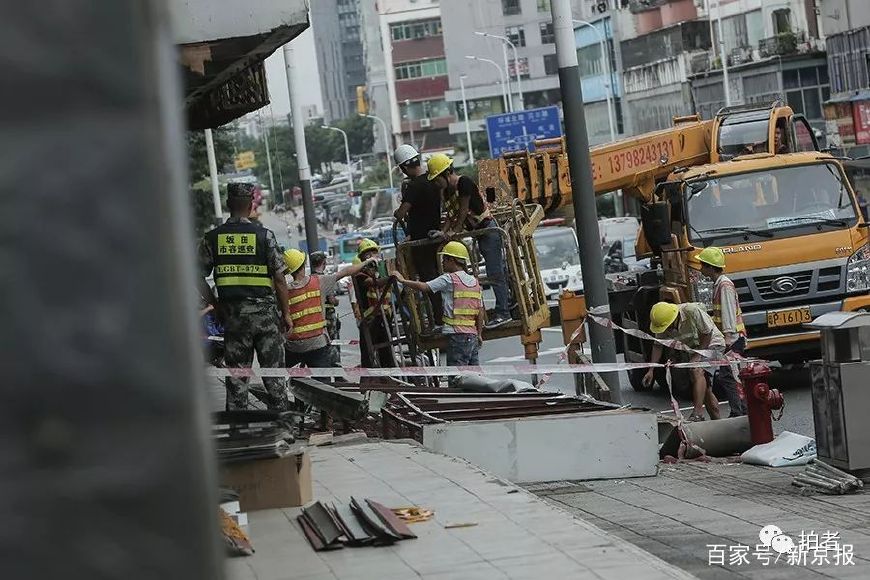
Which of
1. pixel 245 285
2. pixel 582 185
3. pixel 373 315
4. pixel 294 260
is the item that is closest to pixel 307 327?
pixel 294 260

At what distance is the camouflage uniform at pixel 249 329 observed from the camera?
11.4 metres

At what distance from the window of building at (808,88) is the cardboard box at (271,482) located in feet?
210

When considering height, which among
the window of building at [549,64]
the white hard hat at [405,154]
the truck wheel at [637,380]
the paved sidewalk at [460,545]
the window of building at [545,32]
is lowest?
the truck wheel at [637,380]

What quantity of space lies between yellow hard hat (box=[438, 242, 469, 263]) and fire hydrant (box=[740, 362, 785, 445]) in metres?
3.32

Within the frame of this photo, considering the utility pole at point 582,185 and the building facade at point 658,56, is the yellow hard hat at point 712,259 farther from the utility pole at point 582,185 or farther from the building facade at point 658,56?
the building facade at point 658,56

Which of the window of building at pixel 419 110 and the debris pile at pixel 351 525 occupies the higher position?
the window of building at pixel 419 110

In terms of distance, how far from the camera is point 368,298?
1672 centimetres

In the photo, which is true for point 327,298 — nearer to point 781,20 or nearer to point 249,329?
point 249,329

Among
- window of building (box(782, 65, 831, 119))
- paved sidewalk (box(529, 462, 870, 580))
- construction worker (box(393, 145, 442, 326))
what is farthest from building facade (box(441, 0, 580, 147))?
paved sidewalk (box(529, 462, 870, 580))

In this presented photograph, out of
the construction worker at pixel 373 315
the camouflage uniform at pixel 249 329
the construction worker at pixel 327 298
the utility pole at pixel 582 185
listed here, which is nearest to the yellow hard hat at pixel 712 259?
the utility pole at pixel 582 185

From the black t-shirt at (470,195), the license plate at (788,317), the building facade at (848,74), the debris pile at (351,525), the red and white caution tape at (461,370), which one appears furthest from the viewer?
the building facade at (848,74)

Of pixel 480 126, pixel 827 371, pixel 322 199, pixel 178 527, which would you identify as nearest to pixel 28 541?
pixel 178 527

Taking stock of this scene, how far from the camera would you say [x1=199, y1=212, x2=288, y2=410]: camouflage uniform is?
11.4 metres

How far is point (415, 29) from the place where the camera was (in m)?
143
